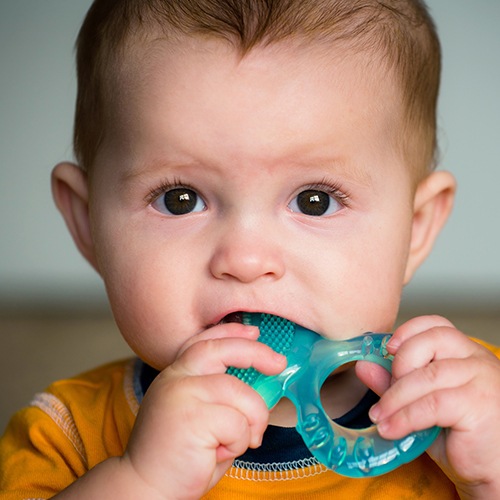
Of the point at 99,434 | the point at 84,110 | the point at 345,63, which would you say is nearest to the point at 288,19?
the point at 345,63

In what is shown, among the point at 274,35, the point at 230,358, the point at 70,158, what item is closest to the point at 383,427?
the point at 230,358

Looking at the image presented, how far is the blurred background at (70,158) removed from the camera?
2658 millimetres

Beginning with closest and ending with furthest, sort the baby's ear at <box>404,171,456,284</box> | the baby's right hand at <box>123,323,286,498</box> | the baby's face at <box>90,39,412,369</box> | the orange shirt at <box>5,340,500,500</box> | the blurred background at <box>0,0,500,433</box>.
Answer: the baby's right hand at <box>123,323,286,498</box> → the baby's face at <box>90,39,412,369</box> → the orange shirt at <box>5,340,500,500</box> → the baby's ear at <box>404,171,456,284</box> → the blurred background at <box>0,0,500,433</box>

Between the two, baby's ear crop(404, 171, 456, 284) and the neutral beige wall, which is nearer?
baby's ear crop(404, 171, 456, 284)

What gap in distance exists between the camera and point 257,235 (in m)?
0.97

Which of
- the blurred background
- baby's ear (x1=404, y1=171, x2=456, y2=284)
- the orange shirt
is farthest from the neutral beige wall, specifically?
the orange shirt

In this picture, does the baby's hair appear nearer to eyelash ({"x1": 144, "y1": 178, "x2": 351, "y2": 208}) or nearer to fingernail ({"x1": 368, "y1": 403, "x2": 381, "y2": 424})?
eyelash ({"x1": 144, "y1": 178, "x2": 351, "y2": 208})

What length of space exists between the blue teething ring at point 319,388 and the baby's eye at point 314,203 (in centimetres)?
12

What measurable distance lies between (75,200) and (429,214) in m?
0.48

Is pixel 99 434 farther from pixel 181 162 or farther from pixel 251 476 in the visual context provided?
pixel 181 162

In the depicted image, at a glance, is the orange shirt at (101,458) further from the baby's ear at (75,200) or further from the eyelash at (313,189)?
the eyelash at (313,189)

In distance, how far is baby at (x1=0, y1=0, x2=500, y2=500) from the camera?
0.89 metres

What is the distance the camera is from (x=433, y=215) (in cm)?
129

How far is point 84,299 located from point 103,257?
1714 mm
